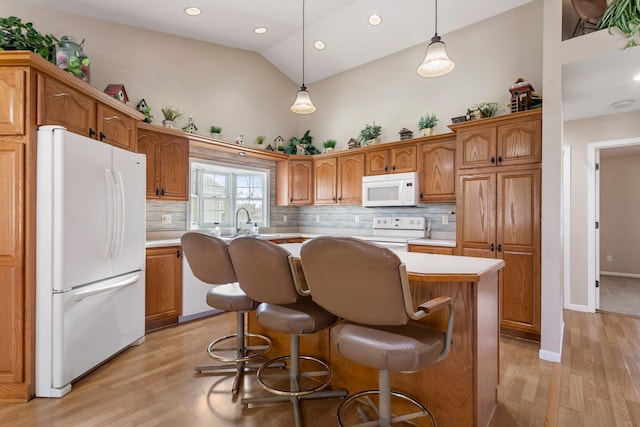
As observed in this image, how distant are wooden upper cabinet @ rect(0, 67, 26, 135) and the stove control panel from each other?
382 cm

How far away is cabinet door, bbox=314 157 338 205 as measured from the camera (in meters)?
4.84

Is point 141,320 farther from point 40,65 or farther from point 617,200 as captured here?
point 617,200

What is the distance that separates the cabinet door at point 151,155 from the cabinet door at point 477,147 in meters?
3.31

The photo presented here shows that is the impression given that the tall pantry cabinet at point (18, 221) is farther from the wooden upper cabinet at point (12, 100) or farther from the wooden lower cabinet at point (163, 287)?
the wooden lower cabinet at point (163, 287)

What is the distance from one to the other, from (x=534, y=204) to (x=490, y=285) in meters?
1.61

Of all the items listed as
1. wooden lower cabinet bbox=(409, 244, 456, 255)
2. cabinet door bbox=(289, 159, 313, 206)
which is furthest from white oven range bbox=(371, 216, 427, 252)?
cabinet door bbox=(289, 159, 313, 206)

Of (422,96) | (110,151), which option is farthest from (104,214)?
(422,96)

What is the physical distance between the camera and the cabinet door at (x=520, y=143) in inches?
117

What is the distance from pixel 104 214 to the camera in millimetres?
2439

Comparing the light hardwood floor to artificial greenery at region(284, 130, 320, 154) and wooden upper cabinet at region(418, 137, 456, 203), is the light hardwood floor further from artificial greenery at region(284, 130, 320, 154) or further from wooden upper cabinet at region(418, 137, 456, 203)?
artificial greenery at region(284, 130, 320, 154)

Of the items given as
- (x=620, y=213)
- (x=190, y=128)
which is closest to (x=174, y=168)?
(x=190, y=128)

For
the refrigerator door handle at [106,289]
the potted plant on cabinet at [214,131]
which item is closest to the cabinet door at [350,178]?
the potted plant on cabinet at [214,131]

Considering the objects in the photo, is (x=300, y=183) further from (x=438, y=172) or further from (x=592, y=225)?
(x=592, y=225)

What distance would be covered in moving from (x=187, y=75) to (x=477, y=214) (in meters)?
3.91
